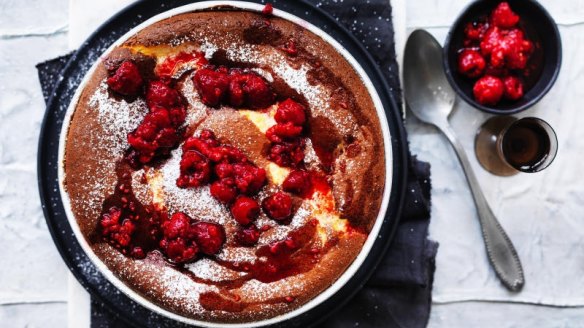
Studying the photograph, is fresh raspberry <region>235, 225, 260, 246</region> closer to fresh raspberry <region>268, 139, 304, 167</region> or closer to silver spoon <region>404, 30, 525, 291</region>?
fresh raspberry <region>268, 139, 304, 167</region>

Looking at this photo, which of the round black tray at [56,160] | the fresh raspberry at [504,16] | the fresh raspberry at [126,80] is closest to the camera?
the fresh raspberry at [126,80]

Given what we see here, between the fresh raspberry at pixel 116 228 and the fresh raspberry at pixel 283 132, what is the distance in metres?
0.45

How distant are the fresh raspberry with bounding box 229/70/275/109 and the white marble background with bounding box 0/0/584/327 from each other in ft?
1.77

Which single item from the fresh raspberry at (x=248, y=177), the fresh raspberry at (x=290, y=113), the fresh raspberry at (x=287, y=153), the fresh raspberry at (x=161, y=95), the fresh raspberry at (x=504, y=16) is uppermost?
the fresh raspberry at (x=504, y=16)

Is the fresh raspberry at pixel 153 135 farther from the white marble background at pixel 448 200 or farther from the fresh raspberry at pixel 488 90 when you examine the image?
the fresh raspberry at pixel 488 90

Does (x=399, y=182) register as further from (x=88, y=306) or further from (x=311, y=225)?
(x=88, y=306)

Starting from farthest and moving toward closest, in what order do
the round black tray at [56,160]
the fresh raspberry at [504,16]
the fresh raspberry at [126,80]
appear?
the fresh raspberry at [504,16]
the round black tray at [56,160]
the fresh raspberry at [126,80]

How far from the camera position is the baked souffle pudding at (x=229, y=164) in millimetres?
1706

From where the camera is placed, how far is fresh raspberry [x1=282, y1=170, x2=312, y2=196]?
1.68 meters

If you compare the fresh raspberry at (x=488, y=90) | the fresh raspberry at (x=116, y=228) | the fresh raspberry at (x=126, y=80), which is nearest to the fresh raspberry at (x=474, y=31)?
the fresh raspberry at (x=488, y=90)

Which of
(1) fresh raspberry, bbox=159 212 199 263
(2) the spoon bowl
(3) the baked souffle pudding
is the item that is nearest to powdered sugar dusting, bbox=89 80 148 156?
(3) the baked souffle pudding

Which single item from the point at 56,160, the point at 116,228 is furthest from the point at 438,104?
the point at 56,160

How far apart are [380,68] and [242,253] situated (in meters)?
0.69

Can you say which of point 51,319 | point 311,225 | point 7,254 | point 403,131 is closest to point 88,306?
point 51,319
